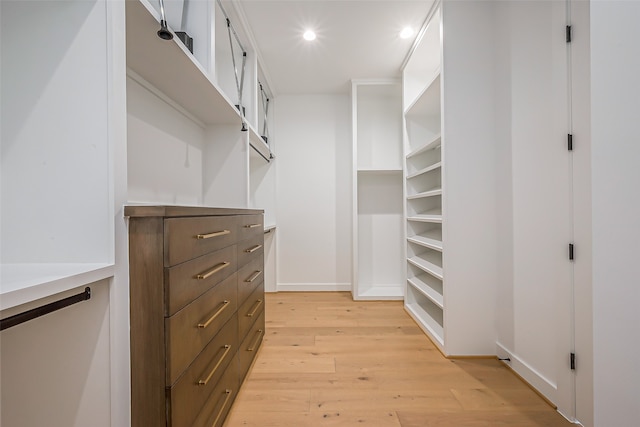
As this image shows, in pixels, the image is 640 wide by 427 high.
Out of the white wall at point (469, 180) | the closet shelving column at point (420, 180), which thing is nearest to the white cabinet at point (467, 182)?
the white wall at point (469, 180)

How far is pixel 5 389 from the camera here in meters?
0.67

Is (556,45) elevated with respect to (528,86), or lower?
elevated

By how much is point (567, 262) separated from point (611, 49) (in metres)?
0.96

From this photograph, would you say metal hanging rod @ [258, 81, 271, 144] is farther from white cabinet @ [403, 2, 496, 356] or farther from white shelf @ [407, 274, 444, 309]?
white shelf @ [407, 274, 444, 309]

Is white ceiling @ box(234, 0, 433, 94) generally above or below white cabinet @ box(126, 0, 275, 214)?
above

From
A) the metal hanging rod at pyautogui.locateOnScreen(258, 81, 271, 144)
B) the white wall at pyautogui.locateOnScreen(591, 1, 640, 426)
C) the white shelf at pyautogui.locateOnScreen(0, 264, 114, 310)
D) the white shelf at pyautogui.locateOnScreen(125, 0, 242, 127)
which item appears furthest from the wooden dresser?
the metal hanging rod at pyautogui.locateOnScreen(258, 81, 271, 144)

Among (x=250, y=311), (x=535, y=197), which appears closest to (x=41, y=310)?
(x=250, y=311)

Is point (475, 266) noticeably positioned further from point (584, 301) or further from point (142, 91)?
point (142, 91)

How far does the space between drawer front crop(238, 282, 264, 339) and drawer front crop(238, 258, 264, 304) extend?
0.04m

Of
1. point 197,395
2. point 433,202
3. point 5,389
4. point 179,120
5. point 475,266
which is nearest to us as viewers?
point 5,389

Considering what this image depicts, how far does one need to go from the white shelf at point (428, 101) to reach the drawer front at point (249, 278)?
1927mm

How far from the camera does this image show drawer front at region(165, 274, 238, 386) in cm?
84

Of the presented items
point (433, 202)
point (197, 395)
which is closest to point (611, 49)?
point (197, 395)

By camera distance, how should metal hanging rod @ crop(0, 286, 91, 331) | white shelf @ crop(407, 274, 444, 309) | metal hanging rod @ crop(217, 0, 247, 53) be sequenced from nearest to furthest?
metal hanging rod @ crop(0, 286, 91, 331)
metal hanging rod @ crop(217, 0, 247, 53)
white shelf @ crop(407, 274, 444, 309)
